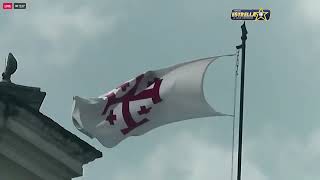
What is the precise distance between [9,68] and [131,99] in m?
4.26

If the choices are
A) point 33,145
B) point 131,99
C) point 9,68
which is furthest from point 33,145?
point 131,99

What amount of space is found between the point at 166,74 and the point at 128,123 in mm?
1869

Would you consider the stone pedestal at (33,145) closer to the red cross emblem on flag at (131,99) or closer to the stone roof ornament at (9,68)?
the stone roof ornament at (9,68)

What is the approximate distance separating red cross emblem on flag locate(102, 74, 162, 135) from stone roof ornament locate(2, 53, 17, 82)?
3.53m

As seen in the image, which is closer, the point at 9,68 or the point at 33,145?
the point at 33,145

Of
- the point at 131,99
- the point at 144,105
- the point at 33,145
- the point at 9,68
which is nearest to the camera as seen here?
the point at 33,145

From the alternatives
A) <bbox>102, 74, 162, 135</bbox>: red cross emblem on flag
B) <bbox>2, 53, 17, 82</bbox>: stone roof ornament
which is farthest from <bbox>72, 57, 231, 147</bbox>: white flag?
<bbox>2, 53, 17, 82</bbox>: stone roof ornament

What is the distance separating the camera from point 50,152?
16.7 metres

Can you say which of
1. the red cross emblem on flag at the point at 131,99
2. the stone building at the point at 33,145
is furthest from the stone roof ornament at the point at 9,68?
the red cross emblem on flag at the point at 131,99

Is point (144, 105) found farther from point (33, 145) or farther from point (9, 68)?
point (33, 145)

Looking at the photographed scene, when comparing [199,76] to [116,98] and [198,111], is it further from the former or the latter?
[116,98]

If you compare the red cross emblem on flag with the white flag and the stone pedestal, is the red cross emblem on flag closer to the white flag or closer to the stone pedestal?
the white flag

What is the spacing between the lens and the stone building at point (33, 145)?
16328mm

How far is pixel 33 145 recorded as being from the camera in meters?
16.5
